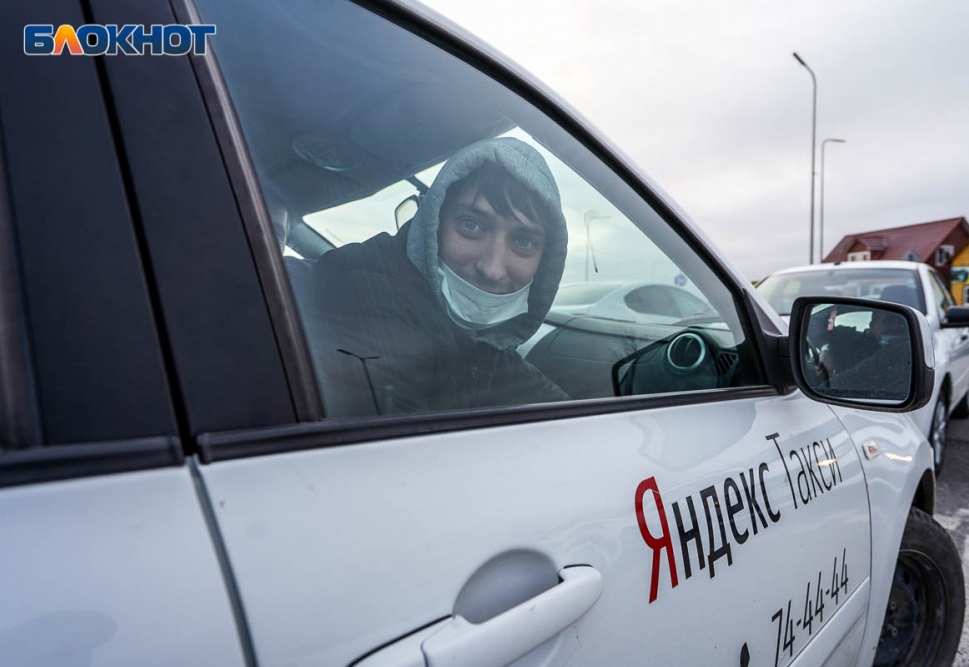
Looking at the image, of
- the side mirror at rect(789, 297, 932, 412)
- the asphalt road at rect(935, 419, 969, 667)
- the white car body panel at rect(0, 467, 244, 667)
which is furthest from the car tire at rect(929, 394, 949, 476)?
the white car body panel at rect(0, 467, 244, 667)

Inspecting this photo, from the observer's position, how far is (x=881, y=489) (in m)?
1.58

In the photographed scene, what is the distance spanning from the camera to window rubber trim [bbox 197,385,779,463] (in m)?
0.61

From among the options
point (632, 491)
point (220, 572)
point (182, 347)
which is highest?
point (182, 347)

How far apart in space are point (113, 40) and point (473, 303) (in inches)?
27.0

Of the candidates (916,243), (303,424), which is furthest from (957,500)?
(916,243)

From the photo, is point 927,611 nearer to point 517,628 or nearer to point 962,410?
point 517,628

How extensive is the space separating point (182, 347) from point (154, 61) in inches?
13.5

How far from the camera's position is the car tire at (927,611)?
195 cm

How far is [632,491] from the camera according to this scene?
916 mm

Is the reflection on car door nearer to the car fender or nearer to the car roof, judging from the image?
the car fender

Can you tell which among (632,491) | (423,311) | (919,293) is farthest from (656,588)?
(919,293)

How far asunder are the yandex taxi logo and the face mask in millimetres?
528

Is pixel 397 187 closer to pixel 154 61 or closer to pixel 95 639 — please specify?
pixel 154 61

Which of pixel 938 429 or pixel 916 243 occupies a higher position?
pixel 916 243
